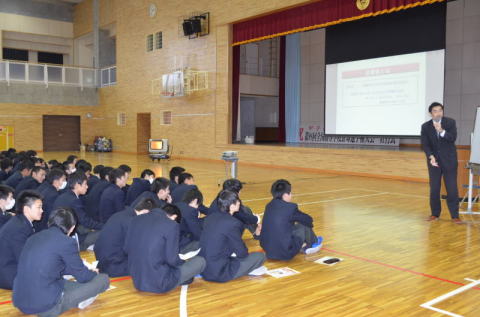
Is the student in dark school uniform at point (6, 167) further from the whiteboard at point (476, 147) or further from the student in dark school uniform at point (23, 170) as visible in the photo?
the whiteboard at point (476, 147)

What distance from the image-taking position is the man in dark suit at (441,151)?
7.33 metres

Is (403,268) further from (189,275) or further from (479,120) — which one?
(479,120)

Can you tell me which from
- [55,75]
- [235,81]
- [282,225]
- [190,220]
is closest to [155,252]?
[190,220]

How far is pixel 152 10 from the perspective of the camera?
82.0 ft

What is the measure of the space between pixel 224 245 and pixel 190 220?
1048mm

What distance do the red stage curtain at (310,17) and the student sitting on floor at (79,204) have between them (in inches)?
449

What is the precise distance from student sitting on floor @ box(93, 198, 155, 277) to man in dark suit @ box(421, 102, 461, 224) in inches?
204

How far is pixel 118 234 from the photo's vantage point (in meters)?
4.66

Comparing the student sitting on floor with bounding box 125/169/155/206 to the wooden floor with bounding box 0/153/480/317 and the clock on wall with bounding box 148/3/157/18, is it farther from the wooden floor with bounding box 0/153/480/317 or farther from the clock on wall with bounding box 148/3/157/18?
the clock on wall with bounding box 148/3/157/18

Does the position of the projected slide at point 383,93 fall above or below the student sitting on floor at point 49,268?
above

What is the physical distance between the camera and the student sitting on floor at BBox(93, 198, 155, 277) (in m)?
4.65

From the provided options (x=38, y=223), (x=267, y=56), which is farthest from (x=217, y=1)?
(x=38, y=223)

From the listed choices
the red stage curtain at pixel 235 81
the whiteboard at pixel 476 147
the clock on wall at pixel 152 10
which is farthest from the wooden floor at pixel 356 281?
the clock on wall at pixel 152 10

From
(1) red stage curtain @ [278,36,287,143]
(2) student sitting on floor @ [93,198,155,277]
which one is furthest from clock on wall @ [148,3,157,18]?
(2) student sitting on floor @ [93,198,155,277]
